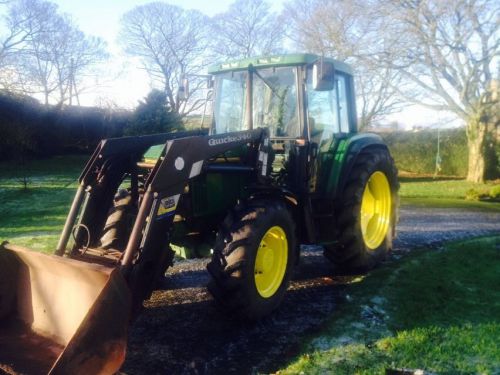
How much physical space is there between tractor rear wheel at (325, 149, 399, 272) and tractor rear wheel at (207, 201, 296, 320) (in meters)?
1.13

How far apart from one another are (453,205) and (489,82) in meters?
8.35

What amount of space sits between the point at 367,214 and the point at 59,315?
13.5 ft

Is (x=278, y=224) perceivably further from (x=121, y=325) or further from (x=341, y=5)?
(x=341, y=5)

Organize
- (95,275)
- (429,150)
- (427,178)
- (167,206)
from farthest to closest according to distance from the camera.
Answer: (429,150) < (427,178) < (167,206) < (95,275)

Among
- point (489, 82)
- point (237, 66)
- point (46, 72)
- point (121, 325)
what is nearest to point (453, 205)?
point (489, 82)

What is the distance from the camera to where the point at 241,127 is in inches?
217

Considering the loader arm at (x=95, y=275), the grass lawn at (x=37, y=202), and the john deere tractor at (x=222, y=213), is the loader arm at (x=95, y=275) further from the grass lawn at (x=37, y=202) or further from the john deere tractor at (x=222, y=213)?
the grass lawn at (x=37, y=202)

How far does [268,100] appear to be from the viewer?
208 inches

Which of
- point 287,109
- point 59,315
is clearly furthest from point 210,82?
point 59,315

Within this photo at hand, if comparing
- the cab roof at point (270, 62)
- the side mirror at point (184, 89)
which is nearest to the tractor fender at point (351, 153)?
the cab roof at point (270, 62)

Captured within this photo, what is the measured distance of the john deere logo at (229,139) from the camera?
13.7ft

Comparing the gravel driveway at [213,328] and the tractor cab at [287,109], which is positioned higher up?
the tractor cab at [287,109]

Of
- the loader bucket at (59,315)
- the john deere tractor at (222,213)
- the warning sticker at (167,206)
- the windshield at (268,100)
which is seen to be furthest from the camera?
the windshield at (268,100)

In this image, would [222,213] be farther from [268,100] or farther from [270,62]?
[270,62]
